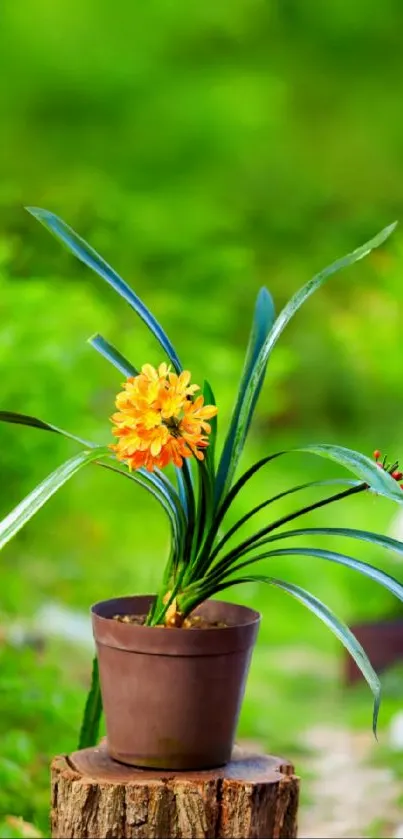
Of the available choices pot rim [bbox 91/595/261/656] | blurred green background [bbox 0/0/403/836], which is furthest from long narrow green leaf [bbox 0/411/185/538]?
blurred green background [bbox 0/0/403/836]

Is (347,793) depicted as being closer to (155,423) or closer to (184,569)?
(184,569)

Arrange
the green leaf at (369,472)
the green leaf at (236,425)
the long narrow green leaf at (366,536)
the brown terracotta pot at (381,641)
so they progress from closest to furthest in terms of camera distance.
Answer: the green leaf at (369,472)
the long narrow green leaf at (366,536)
the green leaf at (236,425)
the brown terracotta pot at (381,641)

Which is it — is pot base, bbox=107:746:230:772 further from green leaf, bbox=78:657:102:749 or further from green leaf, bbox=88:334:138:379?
green leaf, bbox=88:334:138:379

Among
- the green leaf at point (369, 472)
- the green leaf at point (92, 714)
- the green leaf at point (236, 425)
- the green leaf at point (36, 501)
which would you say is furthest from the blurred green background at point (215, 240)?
the green leaf at point (369, 472)

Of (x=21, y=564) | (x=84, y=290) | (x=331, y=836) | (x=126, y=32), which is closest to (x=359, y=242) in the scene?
(x=126, y=32)

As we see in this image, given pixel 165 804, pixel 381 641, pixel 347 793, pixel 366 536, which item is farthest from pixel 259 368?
pixel 381 641

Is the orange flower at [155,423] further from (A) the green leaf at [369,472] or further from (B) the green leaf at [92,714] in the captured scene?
(B) the green leaf at [92,714]
